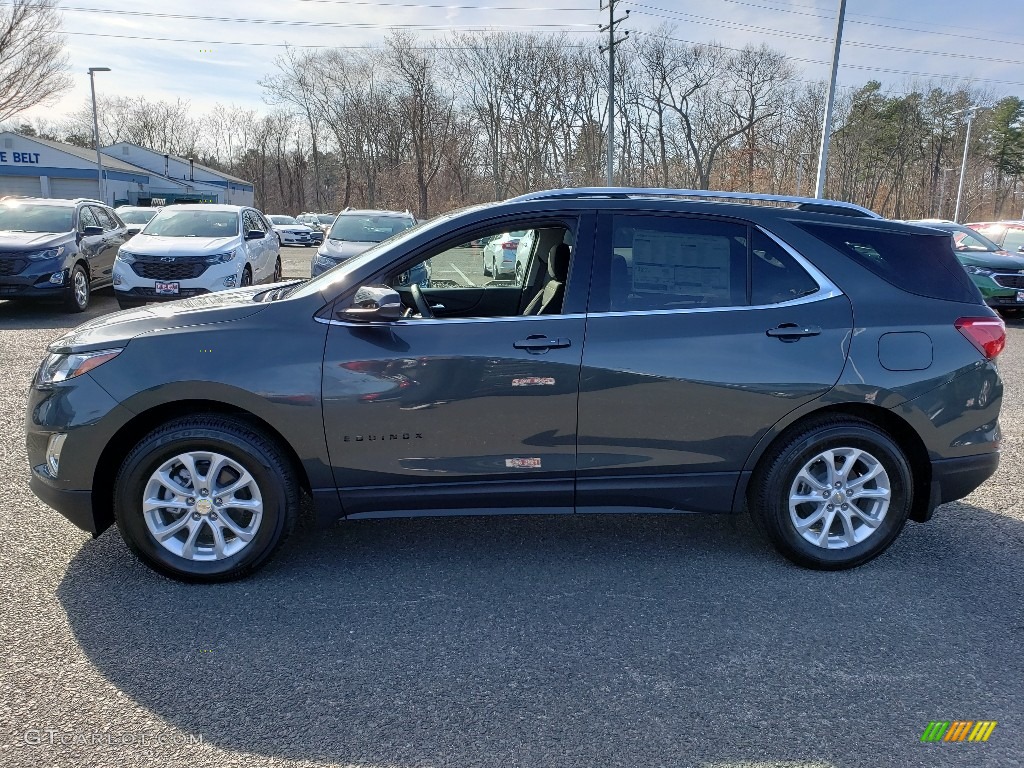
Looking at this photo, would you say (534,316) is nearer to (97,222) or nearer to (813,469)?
(813,469)

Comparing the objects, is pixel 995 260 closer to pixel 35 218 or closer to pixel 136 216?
pixel 35 218

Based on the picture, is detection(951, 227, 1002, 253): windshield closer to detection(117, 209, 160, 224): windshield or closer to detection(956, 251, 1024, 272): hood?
detection(956, 251, 1024, 272): hood

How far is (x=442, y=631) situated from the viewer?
10.3ft

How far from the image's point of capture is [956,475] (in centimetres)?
376

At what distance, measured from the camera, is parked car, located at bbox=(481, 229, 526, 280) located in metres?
4.88

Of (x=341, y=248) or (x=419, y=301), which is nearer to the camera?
(x=419, y=301)

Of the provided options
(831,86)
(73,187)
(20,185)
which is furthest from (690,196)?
(20,185)

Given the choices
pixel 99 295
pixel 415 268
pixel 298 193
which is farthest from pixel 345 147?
pixel 415 268

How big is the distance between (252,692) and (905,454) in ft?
10.6

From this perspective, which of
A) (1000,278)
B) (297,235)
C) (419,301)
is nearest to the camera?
(419,301)

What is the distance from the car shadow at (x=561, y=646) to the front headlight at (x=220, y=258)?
27.2ft

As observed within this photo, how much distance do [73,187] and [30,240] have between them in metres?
47.0

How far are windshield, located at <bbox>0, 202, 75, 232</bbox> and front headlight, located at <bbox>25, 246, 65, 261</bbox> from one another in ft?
2.76

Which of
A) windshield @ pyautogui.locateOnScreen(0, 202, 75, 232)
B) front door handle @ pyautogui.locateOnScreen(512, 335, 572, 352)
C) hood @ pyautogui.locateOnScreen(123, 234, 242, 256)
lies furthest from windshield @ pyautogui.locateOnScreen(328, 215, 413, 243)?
front door handle @ pyautogui.locateOnScreen(512, 335, 572, 352)
